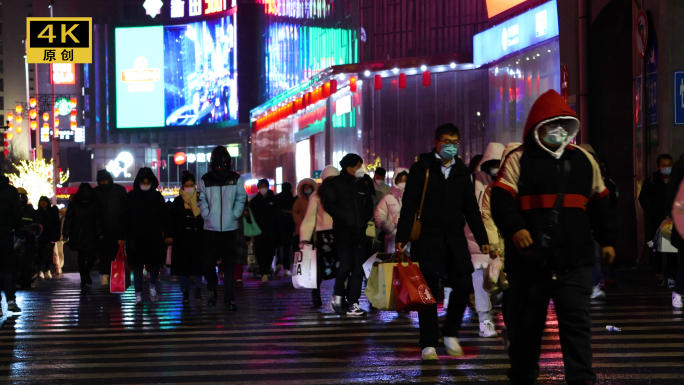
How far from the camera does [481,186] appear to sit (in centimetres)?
919

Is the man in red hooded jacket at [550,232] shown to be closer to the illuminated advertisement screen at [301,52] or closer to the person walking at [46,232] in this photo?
the person walking at [46,232]

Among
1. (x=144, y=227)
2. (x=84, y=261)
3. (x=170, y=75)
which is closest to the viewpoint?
(x=144, y=227)

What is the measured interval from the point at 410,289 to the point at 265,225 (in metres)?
9.64

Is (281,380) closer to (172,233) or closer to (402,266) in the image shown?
(402,266)

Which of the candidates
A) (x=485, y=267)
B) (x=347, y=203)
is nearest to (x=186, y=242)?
(x=347, y=203)

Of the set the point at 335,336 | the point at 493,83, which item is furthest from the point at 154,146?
the point at 335,336

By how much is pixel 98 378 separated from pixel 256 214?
9822 mm

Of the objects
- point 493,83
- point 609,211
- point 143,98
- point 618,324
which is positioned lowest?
point 618,324

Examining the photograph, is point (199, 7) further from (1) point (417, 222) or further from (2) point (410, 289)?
(2) point (410, 289)

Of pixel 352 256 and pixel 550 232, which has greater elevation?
pixel 550 232

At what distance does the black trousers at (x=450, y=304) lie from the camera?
7.26 metres

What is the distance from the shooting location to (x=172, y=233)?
12.5 m

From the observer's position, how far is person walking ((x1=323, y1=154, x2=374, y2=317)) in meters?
10.3

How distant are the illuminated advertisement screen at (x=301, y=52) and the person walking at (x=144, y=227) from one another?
1818 cm
